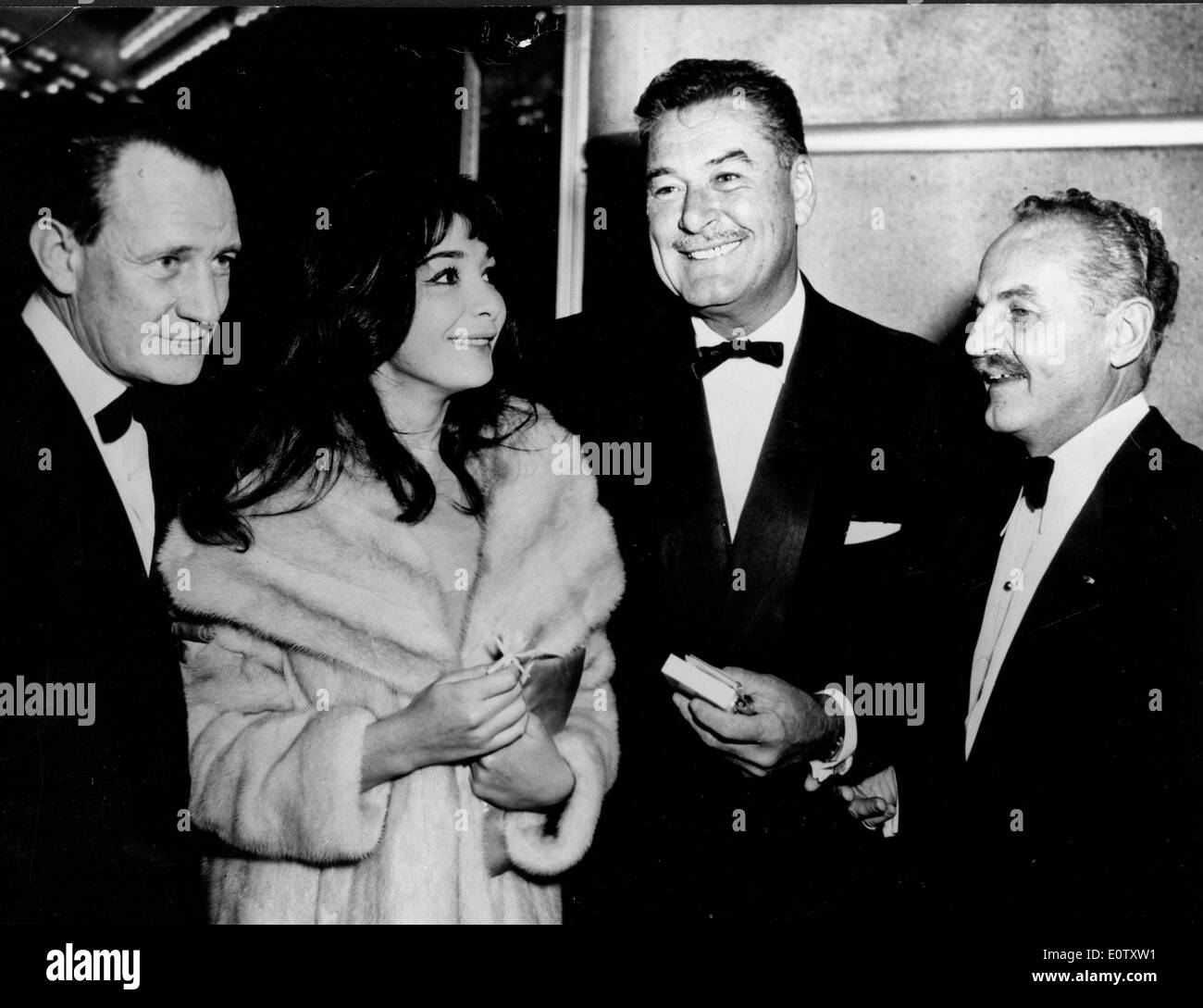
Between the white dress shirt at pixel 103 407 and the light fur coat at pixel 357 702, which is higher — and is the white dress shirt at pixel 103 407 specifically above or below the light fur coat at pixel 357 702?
above

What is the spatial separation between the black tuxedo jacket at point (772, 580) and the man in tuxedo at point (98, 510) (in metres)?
0.63

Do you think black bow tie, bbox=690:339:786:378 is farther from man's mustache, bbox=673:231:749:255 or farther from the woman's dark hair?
the woman's dark hair

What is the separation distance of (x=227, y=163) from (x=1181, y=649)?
5.86ft

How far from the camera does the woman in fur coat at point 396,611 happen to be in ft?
6.15

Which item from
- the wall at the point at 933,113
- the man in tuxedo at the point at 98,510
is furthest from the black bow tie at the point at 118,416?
the wall at the point at 933,113

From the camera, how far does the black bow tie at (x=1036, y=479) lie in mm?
1968

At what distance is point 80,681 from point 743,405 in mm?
1189

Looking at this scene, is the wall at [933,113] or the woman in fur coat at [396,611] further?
the wall at [933,113]

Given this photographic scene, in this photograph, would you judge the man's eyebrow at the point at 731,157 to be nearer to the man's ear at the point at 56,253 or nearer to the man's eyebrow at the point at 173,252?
the man's eyebrow at the point at 173,252

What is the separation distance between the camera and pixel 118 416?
197 centimetres

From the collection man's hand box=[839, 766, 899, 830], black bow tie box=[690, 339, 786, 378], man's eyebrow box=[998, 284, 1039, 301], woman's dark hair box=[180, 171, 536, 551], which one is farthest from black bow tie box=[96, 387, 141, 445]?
man's eyebrow box=[998, 284, 1039, 301]

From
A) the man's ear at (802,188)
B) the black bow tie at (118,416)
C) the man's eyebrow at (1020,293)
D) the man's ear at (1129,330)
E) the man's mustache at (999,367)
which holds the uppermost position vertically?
the man's ear at (802,188)

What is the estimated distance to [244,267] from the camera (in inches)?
78.4
